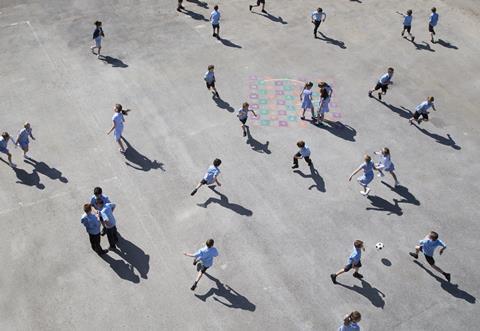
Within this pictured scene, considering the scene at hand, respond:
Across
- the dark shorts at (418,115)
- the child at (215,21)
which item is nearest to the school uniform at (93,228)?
the dark shorts at (418,115)

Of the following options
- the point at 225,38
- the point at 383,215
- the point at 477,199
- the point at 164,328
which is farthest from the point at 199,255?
the point at 225,38

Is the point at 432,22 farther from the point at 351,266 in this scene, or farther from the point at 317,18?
the point at 351,266

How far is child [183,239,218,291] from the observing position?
13148mm

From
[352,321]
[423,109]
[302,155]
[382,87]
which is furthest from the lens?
[382,87]

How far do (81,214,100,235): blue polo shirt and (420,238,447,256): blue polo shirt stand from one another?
30.5 ft

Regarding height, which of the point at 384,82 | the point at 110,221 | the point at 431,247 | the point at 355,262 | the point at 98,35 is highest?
the point at 384,82

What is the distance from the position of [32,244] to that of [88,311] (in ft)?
10.1

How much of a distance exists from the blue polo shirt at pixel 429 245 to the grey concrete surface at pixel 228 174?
0.86m

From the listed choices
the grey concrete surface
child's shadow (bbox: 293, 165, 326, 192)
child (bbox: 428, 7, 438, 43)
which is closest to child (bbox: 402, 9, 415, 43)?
the grey concrete surface

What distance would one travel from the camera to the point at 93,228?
13.7 m

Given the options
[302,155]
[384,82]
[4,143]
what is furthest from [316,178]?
[4,143]

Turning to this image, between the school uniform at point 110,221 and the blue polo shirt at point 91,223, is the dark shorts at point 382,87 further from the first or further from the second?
the blue polo shirt at point 91,223

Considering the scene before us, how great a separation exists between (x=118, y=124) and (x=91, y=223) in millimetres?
4935

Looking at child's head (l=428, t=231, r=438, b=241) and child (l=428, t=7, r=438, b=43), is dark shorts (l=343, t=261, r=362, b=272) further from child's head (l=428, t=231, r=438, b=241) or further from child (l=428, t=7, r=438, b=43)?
child (l=428, t=7, r=438, b=43)
